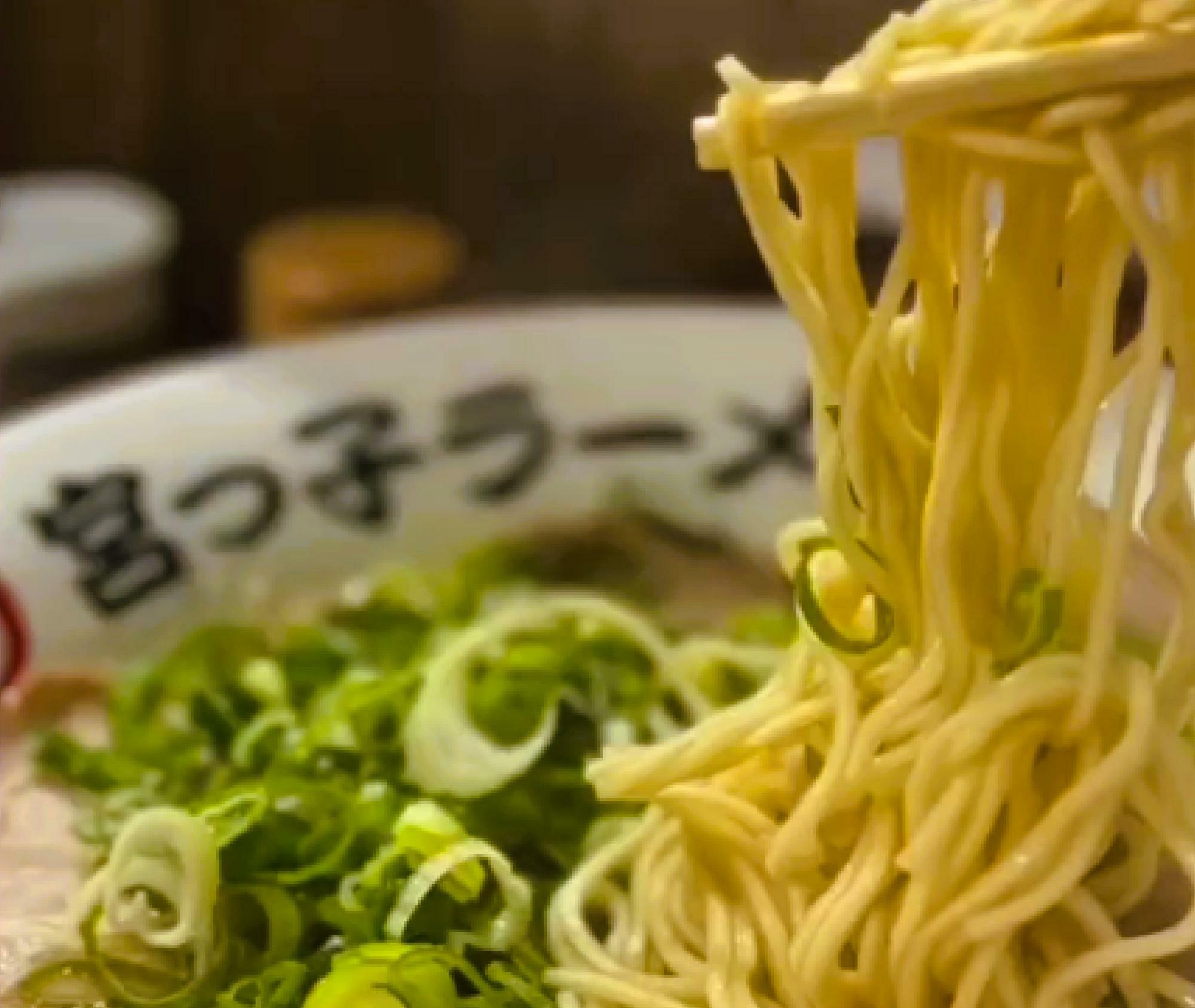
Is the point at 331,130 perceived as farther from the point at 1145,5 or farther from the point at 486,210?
the point at 1145,5

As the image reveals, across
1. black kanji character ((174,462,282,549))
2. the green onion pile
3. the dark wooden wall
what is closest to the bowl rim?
black kanji character ((174,462,282,549))

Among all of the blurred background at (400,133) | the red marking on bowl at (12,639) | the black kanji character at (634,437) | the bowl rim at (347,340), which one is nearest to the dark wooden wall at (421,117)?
the blurred background at (400,133)

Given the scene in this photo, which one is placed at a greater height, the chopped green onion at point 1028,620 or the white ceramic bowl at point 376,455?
the chopped green onion at point 1028,620

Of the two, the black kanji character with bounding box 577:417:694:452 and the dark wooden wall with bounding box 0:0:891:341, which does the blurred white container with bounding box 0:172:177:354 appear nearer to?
the dark wooden wall with bounding box 0:0:891:341

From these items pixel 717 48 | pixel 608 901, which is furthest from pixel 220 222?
pixel 608 901

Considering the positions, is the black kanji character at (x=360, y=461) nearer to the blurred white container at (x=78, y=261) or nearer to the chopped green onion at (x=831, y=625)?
the blurred white container at (x=78, y=261)

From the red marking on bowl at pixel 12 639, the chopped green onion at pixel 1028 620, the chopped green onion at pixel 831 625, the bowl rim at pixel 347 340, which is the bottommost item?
the red marking on bowl at pixel 12 639
